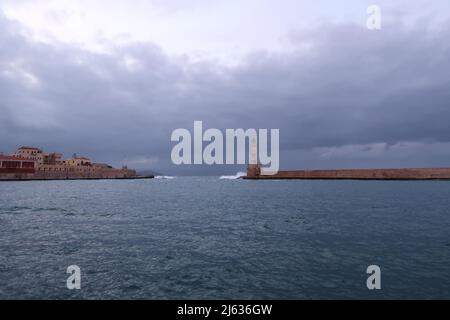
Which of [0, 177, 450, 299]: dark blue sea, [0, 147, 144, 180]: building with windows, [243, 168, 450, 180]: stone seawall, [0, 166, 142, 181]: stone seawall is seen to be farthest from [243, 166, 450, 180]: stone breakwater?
[0, 177, 450, 299]: dark blue sea

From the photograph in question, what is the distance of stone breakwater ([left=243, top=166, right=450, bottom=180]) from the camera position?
477 ft

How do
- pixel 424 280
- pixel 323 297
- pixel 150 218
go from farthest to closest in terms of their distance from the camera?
pixel 150 218, pixel 424 280, pixel 323 297

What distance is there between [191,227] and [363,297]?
16170 millimetres

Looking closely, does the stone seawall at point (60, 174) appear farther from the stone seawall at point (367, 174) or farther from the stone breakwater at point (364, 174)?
the stone seawall at point (367, 174)

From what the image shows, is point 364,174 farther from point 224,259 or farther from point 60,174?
point 224,259

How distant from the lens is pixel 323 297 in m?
10.8

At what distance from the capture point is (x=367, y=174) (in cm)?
16550

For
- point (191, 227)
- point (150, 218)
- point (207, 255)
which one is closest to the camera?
point (207, 255)

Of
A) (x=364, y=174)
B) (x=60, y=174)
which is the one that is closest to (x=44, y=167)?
(x=60, y=174)

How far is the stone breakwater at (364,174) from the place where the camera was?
14525cm

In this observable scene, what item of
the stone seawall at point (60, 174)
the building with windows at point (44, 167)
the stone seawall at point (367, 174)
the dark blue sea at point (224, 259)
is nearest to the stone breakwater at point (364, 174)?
the stone seawall at point (367, 174)

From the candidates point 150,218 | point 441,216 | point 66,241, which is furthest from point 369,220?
point 66,241

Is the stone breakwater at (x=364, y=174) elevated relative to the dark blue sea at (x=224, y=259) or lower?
elevated

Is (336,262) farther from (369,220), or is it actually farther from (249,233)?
(369,220)
